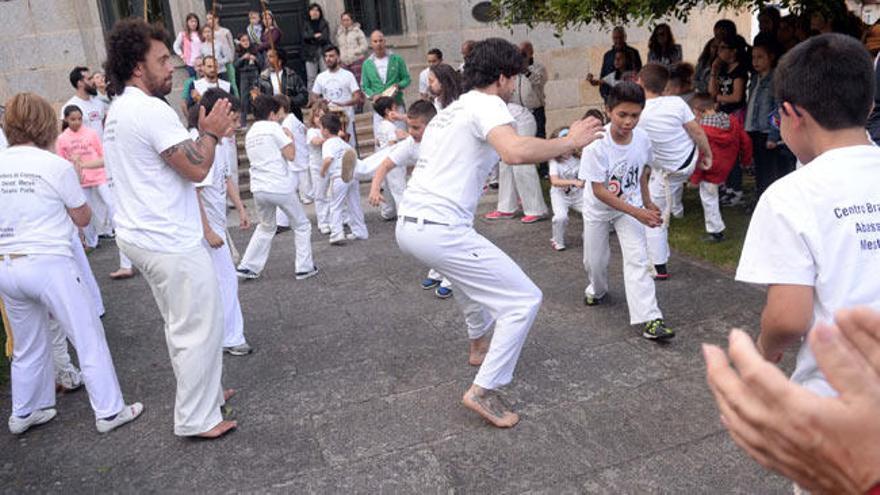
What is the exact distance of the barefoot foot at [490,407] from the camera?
3816 mm

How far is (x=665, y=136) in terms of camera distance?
6367mm

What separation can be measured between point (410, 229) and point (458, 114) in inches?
26.4

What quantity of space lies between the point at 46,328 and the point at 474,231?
263 centimetres

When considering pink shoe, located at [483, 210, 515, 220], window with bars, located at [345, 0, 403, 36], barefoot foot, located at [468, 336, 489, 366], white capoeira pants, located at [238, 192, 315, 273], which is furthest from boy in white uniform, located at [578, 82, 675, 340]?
window with bars, located at [345, 0, 403, 36]

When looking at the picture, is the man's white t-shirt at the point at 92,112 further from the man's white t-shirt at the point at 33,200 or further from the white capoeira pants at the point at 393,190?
the man's white t-shirt at the point at 33,200

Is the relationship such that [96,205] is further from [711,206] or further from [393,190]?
[711,206]

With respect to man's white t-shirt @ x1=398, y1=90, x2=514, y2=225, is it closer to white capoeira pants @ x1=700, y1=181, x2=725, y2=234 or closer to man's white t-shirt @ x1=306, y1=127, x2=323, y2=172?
white capoeira pants @ x1=700, y1=181, x2=725, y2=234

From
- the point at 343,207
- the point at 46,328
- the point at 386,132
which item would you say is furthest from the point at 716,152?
the point at 46,328

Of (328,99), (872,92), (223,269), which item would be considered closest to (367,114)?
(328,99)

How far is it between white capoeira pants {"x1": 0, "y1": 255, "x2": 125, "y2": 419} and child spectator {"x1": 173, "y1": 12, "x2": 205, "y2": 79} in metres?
8.55

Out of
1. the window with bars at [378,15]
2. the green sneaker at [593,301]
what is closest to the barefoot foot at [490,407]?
the green sneaker at [593,301]

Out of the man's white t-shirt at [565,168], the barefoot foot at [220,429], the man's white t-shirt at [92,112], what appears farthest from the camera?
the man's white t-shirt at [92,112]

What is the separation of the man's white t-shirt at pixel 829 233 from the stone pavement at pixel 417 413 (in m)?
1.52

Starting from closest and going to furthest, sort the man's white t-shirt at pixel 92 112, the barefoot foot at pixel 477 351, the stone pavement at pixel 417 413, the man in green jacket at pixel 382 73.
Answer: the stone pavement at pixel 417 413
the barefoot foot at pixel 477 351
the man's white t-shirt at pixel 92 112
the man in green jacket at pixel 382 73
